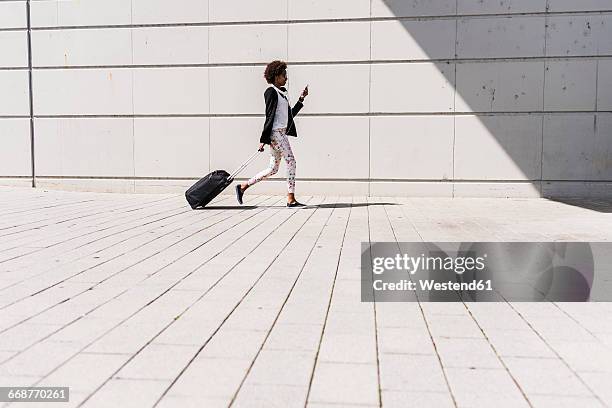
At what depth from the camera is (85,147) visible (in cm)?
1132

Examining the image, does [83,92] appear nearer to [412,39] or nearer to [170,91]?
[170,91]

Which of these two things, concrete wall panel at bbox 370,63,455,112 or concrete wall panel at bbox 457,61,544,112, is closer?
concrete wall panel at bbox 457,61,544,112

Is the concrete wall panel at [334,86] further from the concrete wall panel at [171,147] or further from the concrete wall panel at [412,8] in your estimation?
the concrete wall panel at [171,147]

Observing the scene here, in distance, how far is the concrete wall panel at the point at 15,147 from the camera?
11.5 m

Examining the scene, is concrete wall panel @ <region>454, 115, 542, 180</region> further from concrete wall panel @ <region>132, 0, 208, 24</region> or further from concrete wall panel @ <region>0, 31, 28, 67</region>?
concrete wall panel @ <region>0, 31, 28, 67</region>

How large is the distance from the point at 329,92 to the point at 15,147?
6.28m

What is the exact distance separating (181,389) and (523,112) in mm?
9249

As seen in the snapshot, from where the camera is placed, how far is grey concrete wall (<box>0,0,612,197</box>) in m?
10.1

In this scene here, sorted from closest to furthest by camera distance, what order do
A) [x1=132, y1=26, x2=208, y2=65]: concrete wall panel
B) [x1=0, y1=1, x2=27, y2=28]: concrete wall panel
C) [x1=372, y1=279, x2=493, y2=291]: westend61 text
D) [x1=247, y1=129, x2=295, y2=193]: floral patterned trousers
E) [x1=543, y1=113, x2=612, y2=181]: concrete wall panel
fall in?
[x1=372, y1=279, x2=493, y2=291]: westend61 text
[x1=247, y1=129, x2=295, y2=193]: floral patterned trousers
[x1=543, y1=113, x2=612, y2=181]: concrete wall panel
[x1=132, y1=26, x2=208, y2=65]: concrete wall panel
[x1=0, y1=1, x2=27, y2=28]: concrete wall panel

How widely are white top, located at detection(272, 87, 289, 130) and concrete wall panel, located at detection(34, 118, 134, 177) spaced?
384cm

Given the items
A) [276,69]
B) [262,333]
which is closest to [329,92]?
[276,69]

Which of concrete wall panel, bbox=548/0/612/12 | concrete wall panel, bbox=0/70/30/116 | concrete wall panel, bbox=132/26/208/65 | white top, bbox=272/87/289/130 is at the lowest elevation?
white top, bbox=272/87/289/130

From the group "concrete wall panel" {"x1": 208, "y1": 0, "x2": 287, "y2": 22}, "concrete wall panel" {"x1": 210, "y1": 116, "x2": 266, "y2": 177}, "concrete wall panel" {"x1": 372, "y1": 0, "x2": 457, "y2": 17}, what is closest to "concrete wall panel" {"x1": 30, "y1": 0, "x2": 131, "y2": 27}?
"concrete wall panel" {"x1": 208, "y1": 0, "x2": 287, "y2": 22}

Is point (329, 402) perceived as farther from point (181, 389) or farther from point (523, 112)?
point (523, 112)
